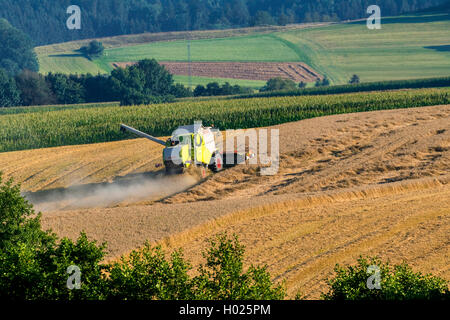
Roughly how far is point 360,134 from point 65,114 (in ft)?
91.4

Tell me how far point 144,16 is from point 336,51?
8519 cm

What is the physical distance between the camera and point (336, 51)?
362 feet

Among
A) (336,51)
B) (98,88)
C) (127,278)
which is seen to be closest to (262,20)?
(336,51)

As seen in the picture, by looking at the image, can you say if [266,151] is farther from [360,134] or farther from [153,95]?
[153,95]

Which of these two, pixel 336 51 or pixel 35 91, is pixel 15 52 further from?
pixel 336 51

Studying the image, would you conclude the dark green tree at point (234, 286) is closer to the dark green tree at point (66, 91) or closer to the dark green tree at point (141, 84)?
the dark green tree at point (141, 84)

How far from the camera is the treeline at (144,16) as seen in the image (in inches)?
6447

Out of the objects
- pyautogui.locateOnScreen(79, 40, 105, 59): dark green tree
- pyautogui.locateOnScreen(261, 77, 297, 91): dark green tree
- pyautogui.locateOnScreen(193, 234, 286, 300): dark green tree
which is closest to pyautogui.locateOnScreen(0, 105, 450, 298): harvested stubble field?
pyautogui.locateOnScreen(193, 234, 286, 300): dark green tree

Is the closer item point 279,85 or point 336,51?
point 279,85

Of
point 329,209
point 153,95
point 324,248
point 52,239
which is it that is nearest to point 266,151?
point 329,209

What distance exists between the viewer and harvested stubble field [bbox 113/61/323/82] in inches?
4071

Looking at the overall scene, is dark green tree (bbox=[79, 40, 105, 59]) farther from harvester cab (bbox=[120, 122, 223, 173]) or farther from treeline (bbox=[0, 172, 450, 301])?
treeline (bbox=[0, 172, 450, 301])

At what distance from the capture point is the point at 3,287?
13.0 m

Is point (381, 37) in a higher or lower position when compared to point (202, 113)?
higher
